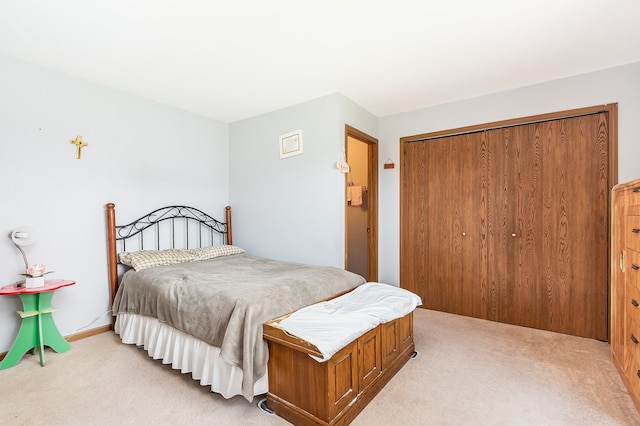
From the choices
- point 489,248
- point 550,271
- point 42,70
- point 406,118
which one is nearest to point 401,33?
point 406,118

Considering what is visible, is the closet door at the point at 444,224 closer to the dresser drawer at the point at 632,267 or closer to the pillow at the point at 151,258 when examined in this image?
the dresser drawer at the point at 632,267

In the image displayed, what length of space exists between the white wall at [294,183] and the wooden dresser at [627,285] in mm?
2143

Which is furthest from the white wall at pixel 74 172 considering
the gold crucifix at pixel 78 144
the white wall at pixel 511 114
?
the white wall at pixel 511 114

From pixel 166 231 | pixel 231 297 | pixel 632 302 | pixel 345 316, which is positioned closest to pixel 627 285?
pixel 632 302

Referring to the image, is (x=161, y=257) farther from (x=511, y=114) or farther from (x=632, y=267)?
(x=511, y=114)

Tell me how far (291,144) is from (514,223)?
2.51 meters

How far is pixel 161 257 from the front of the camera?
2967 mm

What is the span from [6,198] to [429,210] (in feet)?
13.0

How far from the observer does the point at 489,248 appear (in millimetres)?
3230

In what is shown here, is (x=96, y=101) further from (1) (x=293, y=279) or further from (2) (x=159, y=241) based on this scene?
(1) (x=293, y=279)

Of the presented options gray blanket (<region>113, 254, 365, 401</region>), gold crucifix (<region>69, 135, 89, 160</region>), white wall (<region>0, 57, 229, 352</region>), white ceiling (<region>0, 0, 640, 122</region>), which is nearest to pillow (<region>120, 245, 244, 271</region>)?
gray blanket (<region>113, 254, 365, 401</region>)

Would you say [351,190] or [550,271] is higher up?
[351,190]

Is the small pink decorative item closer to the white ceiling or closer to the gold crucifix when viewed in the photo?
the gold crucifix

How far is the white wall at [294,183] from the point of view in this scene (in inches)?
126
